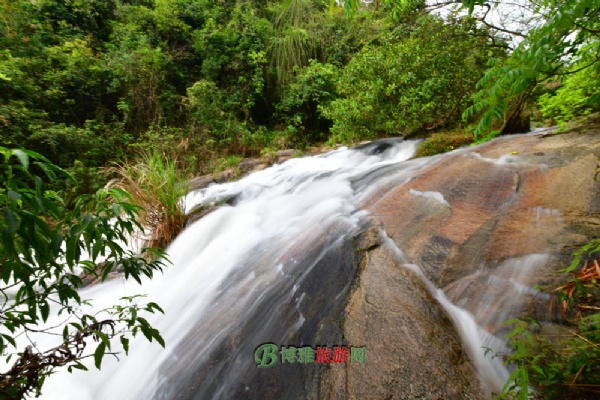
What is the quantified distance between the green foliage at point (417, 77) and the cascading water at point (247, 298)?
2081mm

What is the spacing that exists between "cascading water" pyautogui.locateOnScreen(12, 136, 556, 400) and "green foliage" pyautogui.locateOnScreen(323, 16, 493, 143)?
81.9 inches

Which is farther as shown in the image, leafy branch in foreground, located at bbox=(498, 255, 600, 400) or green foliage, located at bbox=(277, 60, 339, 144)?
green foliage, located at bbox=(277, 60, 339, 144)

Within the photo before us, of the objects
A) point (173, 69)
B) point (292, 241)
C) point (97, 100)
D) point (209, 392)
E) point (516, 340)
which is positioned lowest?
point (209, 392)

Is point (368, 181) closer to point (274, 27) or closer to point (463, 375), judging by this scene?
point (463, 375)

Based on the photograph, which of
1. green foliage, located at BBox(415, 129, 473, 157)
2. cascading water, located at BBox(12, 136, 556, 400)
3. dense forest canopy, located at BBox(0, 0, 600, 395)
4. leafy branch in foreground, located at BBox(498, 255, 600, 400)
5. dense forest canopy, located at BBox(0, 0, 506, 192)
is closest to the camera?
leafy branch in foreground, located at BBox(498, 255, 600, 400)

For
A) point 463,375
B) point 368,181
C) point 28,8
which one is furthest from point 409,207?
point 28,8

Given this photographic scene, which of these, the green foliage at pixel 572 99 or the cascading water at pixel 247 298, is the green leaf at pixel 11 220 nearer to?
the cascading water at pixel 247 298

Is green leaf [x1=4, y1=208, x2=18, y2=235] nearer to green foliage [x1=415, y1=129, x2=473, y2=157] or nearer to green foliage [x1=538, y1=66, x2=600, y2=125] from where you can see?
green foliage [x1=538, y1=66, x2=600, y2=125]

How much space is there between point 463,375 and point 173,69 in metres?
10.00

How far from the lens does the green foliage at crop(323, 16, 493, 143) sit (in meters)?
4.71

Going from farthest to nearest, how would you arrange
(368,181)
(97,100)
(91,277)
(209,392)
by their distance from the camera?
(97,100) < (368,181) < (91,277) < (209,392)

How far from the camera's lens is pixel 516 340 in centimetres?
143

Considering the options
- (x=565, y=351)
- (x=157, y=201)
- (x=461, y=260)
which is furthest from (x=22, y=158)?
(x=157, y=201)

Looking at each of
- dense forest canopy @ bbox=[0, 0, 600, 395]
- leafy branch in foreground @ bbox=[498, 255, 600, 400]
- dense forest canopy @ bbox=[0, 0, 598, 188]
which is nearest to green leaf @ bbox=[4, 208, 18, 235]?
dense forest canopy @ bbox=[0, 0, 600, 395]
